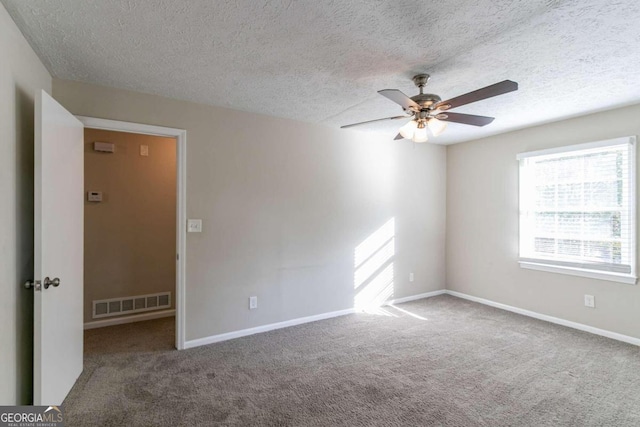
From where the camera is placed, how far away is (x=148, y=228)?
4012 millimetres

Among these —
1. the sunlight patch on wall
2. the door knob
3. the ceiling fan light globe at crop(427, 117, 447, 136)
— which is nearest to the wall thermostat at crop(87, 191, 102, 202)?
the door knob

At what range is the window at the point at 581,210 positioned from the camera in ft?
10.6

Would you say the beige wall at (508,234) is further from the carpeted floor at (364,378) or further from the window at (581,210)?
the carpeted floor at (364,378)

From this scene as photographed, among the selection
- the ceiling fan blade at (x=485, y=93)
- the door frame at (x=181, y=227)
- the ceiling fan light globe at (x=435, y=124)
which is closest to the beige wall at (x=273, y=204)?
the door frame at (x=181, y=227)

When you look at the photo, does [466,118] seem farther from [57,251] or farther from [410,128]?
[57,251]

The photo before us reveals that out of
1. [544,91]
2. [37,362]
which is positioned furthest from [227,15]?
[544,91]

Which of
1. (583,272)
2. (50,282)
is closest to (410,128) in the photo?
(50,282)

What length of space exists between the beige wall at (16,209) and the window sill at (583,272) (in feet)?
16.4

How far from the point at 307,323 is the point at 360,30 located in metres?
3.09

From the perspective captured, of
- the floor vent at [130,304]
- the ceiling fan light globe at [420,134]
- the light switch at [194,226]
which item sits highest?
the ceiling fan light globe at [420,134]

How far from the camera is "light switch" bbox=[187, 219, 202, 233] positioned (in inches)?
121

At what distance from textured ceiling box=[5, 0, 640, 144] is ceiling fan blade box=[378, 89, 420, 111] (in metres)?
0.31

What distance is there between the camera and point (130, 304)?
3.85 metres

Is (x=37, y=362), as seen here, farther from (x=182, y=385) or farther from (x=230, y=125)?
(x=230, y=125)
